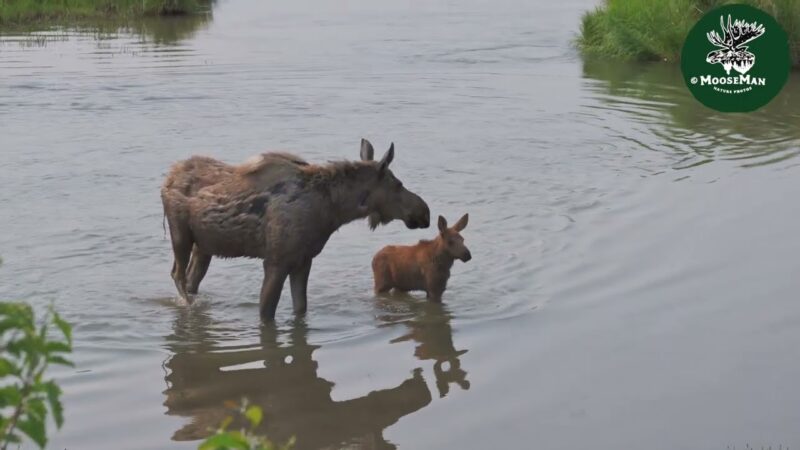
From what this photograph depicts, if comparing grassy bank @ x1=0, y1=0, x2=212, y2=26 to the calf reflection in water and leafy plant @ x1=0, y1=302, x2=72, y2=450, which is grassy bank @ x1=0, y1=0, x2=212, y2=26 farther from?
leafy plant @ x1=0, y1=302, x2=72, y2=450

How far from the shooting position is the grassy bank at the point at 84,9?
29.4m

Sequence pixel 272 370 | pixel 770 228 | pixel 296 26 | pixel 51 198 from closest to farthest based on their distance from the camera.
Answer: pixel 272 370, pixel 770 228, pixel 51 198, pixel 296 26

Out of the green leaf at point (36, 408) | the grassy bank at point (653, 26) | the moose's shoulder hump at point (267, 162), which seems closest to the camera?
the green leaf at point (36, 408)

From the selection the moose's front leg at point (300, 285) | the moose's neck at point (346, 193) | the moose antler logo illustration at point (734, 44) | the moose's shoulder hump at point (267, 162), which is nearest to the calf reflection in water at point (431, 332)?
the moose's front leg at point (300, 285)

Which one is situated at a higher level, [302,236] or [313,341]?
[302,236]

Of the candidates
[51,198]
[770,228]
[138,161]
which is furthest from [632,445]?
[138,161]

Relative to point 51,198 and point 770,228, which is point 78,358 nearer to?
point 51,198

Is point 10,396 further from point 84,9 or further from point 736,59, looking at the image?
point 84,9

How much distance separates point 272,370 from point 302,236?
3.77 feet

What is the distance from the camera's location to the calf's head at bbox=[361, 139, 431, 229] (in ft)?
33.2

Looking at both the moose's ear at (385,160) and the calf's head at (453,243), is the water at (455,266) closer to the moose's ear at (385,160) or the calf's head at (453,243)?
the calf's head at (453,243)

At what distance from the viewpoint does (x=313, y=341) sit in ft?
31.6

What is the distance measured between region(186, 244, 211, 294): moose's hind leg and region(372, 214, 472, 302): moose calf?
135cm

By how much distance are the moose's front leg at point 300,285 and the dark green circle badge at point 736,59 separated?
8989 mm
